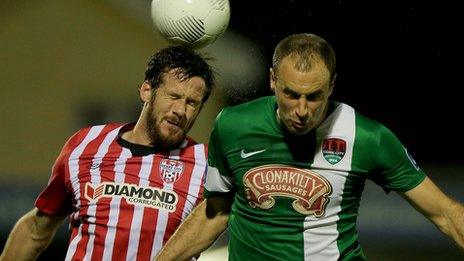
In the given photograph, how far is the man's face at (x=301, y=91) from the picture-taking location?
2541mm

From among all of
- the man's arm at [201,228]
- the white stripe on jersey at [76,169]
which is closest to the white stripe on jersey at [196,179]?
the man's arm at [201,228]

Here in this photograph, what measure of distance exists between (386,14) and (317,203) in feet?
13.6

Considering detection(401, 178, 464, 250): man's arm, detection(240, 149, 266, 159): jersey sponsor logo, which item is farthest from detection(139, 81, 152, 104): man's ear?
detection(401, 178, 464, 250): man's arm

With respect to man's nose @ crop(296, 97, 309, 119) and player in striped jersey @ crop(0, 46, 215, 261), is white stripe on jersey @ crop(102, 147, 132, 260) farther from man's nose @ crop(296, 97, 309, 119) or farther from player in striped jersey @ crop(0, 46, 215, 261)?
man's nose @ crop(296, 97, 309, 119)

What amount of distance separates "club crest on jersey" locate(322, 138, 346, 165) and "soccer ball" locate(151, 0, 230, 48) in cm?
86

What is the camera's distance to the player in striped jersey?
3057 mm

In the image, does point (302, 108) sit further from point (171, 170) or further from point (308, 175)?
point (171, 170)

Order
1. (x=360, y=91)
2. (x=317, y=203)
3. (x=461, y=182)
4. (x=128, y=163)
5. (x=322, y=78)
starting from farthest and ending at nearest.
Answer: (x=360, y=91) → (x=461, y=182) → (x=128, y=163) → (x=317, y=203) → (x=322, y=78)

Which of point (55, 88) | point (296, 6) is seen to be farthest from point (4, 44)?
point (296, 6)

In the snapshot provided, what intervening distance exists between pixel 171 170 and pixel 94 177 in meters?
0.25

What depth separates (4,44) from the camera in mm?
6359

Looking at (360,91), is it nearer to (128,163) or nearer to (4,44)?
(4,44)

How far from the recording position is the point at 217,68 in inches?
243

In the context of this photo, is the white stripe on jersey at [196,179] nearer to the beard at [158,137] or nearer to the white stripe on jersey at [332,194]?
the beard at [158,137]
